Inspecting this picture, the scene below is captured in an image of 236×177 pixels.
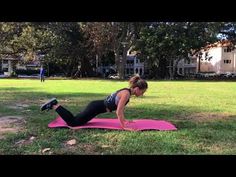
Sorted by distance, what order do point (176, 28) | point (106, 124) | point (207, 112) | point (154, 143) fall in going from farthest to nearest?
point (176, 28)
point (207, 112)
point (106, 124)
point (154, 143)

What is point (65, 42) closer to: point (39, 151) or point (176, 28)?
point (176, 28)

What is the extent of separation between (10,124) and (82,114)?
5.58ft

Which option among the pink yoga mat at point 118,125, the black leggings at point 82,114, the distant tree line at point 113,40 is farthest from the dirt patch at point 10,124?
the distant tree line at point 113,40

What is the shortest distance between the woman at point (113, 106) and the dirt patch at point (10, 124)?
708 mm

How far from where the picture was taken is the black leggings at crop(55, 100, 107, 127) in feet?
28.8

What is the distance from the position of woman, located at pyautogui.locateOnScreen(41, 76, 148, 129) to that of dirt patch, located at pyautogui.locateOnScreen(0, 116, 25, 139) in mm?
708

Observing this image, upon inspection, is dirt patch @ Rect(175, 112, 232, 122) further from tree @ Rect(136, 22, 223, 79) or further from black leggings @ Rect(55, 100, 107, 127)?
tree @ Rect(136, 22, 223, 79)

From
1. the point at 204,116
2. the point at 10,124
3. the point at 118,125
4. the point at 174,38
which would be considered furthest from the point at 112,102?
the point at 174,38

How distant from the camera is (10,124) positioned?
9.49m

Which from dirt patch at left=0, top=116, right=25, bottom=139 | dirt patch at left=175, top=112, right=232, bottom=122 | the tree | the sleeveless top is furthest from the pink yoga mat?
the tree

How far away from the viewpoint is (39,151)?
6.77 metres

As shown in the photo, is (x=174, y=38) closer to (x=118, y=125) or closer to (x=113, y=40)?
(x=113, y=40)
